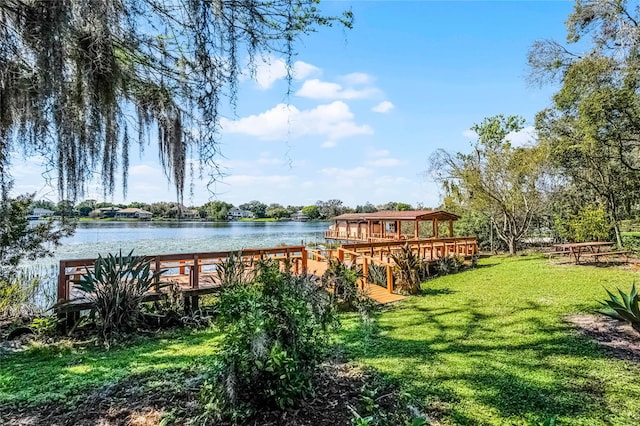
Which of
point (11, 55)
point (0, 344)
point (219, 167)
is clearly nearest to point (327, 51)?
point (219, 167)

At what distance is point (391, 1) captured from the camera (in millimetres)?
3197

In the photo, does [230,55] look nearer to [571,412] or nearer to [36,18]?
[36,18]

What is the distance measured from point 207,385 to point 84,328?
4305 mm

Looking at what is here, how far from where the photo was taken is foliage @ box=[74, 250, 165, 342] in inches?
203

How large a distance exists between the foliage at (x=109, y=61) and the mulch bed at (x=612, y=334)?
16.3 feet

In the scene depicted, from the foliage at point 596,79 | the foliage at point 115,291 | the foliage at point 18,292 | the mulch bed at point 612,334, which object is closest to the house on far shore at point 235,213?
the foliage at point 115,291

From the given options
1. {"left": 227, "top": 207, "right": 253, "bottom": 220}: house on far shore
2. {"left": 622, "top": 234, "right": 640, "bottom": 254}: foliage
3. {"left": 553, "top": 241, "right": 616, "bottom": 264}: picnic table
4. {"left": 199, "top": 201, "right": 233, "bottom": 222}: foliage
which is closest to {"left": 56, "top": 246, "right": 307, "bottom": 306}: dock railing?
{"left": 227, "top": 207, "right": 253, "bottom": 220}: house on far shore

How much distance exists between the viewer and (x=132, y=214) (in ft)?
11.6

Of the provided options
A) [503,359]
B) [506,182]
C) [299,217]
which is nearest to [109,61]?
[503,359]

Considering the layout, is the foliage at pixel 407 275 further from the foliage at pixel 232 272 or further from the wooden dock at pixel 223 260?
the foliage at pixel 232 272

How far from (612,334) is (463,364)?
2576 mm

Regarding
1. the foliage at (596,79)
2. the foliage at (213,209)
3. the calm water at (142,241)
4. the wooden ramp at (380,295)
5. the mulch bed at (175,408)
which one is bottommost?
the wooden ramp at (380,295)

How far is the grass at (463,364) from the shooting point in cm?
296

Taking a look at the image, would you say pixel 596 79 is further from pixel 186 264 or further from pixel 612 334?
pixel 186 264
